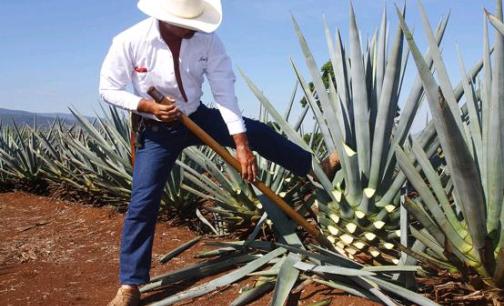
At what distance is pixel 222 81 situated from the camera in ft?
8.23

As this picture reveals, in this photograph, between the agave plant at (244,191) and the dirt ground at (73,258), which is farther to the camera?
the agave plant at (244,191)

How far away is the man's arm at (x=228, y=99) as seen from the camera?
7.87 ft

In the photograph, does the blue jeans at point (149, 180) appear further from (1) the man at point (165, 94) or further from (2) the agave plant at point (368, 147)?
(2) the agave plant at point (368, 147)

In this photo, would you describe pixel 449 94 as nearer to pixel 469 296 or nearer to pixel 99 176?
pixel 469 296

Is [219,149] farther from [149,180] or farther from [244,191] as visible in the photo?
[244,191]

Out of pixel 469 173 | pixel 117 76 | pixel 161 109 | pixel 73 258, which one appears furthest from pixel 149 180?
pixel 469 173

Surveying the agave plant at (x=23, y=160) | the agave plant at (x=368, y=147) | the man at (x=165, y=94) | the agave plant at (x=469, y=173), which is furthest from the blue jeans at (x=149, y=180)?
the agave plant at (x=23, y=160)

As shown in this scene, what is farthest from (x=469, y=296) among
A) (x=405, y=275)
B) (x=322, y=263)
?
(x=322, y=263)

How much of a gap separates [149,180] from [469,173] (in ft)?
4.47

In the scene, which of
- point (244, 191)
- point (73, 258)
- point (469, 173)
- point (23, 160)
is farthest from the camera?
point (23, 160)

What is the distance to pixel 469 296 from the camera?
1.72m

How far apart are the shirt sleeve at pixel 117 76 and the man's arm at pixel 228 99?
32cm

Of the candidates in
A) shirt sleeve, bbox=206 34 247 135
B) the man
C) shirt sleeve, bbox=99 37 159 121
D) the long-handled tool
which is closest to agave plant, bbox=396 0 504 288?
the long-handled tool

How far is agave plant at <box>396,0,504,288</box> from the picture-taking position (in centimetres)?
154
